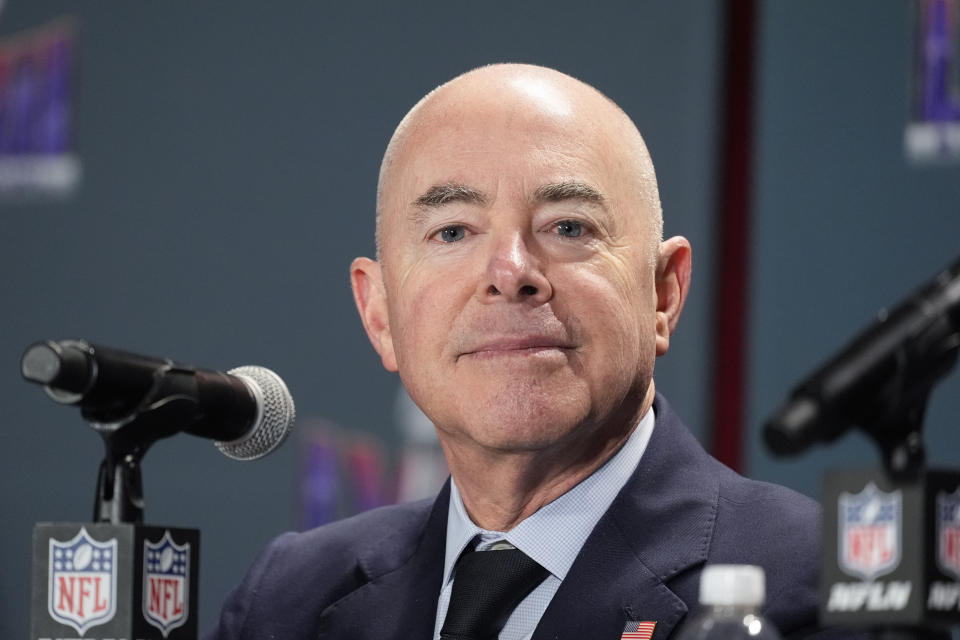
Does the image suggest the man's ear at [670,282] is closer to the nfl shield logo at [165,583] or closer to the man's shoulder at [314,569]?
the man's shoulder at [314,569]

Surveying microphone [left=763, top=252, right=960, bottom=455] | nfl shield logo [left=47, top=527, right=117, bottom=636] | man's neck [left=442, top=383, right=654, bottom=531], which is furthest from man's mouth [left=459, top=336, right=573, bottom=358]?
microphone [left=763, top=252, right=960, bottom=455]

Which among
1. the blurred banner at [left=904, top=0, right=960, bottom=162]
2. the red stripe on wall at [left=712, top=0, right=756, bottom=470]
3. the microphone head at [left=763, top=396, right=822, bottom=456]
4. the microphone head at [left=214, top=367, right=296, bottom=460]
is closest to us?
the microphone head at [left=763, top=396, right=822, bottom=456]

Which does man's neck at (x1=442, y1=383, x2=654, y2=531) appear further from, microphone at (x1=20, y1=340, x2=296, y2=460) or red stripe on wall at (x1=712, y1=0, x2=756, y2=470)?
red stripe on wall at (x1=712, y1=0, x2=756, y2=470)

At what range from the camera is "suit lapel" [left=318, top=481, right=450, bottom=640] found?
6.20 feet

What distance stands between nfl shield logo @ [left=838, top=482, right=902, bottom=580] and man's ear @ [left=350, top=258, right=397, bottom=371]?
108cm

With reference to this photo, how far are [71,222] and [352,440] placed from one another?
1.11 meters

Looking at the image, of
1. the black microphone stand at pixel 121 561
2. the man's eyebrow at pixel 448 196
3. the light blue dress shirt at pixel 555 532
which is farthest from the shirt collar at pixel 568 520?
the black microphone stand at pixel 121 561

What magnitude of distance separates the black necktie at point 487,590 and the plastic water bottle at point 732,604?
55 cm

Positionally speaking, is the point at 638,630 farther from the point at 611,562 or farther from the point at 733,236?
the point at 733,236

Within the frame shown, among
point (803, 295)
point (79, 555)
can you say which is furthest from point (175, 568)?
point (803, 295)

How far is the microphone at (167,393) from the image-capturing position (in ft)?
4.10

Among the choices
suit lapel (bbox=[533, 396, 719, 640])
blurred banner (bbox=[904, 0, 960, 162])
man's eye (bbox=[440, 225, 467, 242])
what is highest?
blurred banner (bbox=[904, 0, 960, 162])

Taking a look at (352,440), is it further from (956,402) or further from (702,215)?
(956,402)

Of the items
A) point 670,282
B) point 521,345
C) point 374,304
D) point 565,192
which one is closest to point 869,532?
point 521,345
